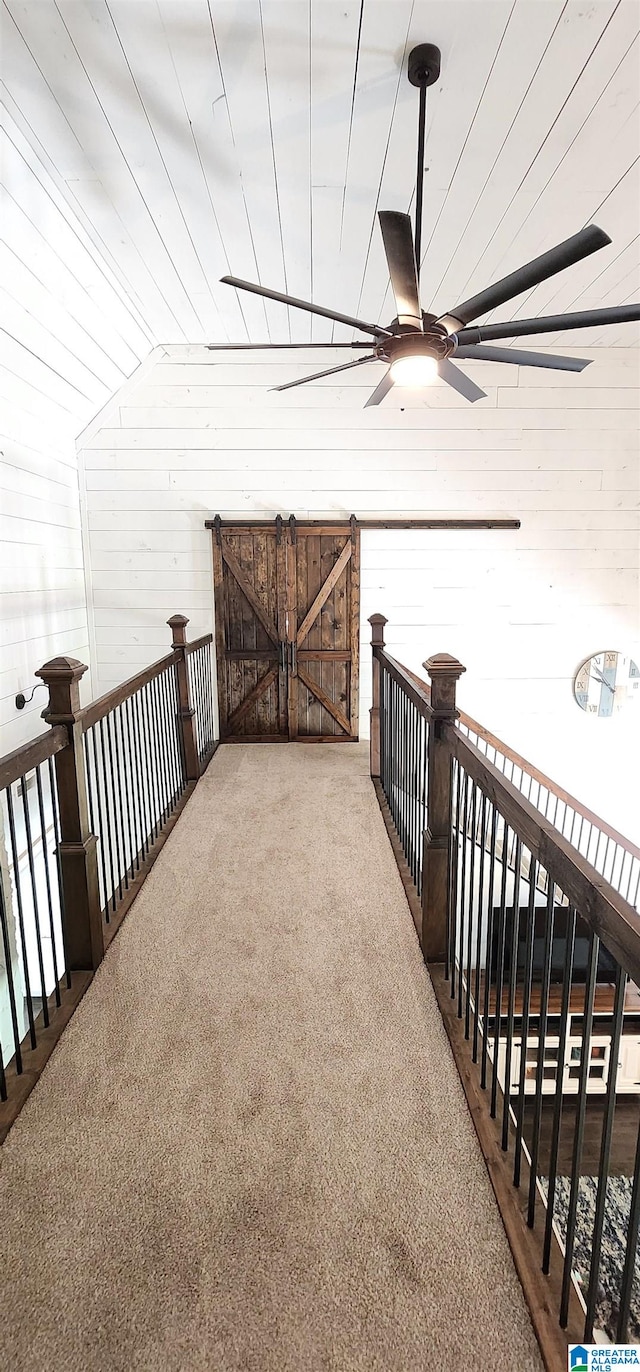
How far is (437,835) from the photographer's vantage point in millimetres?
2270

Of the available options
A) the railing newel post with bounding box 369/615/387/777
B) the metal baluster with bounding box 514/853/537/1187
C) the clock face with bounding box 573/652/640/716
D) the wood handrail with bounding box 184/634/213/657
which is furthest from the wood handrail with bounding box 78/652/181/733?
the clock face with bounding box 573/652/640/716

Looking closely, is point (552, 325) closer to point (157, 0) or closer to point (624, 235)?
point (157, 0)

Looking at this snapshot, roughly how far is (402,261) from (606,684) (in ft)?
14.0

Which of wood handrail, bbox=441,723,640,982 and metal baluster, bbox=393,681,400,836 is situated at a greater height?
wood handrail, bbox=441,723,640,982

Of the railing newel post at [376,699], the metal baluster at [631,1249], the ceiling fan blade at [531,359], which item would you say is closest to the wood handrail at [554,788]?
the railing newel post at [376,699]

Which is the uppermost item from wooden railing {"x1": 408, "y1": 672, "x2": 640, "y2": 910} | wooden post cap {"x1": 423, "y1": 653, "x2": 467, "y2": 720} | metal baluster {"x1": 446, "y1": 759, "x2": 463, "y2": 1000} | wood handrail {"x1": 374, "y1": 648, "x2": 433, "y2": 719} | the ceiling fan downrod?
the ceiling fan downrod

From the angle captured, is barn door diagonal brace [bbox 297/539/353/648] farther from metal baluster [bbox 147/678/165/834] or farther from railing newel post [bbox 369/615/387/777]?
metal baluster [bbox 147/678/165/834]

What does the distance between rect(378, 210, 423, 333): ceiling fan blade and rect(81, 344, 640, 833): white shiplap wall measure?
2986mm

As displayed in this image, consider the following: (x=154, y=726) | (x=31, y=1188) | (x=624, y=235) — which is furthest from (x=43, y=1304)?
(x=624, y=235)

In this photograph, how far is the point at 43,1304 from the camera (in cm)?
120

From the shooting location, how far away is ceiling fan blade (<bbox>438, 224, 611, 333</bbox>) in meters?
1.73

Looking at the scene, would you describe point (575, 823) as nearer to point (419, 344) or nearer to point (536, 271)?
point (419, 344)

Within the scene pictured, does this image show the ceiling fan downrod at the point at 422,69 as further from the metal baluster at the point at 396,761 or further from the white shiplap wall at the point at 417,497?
the white shiplap wall at the point at 417,497

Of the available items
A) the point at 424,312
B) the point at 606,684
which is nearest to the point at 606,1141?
the point at 424,312
